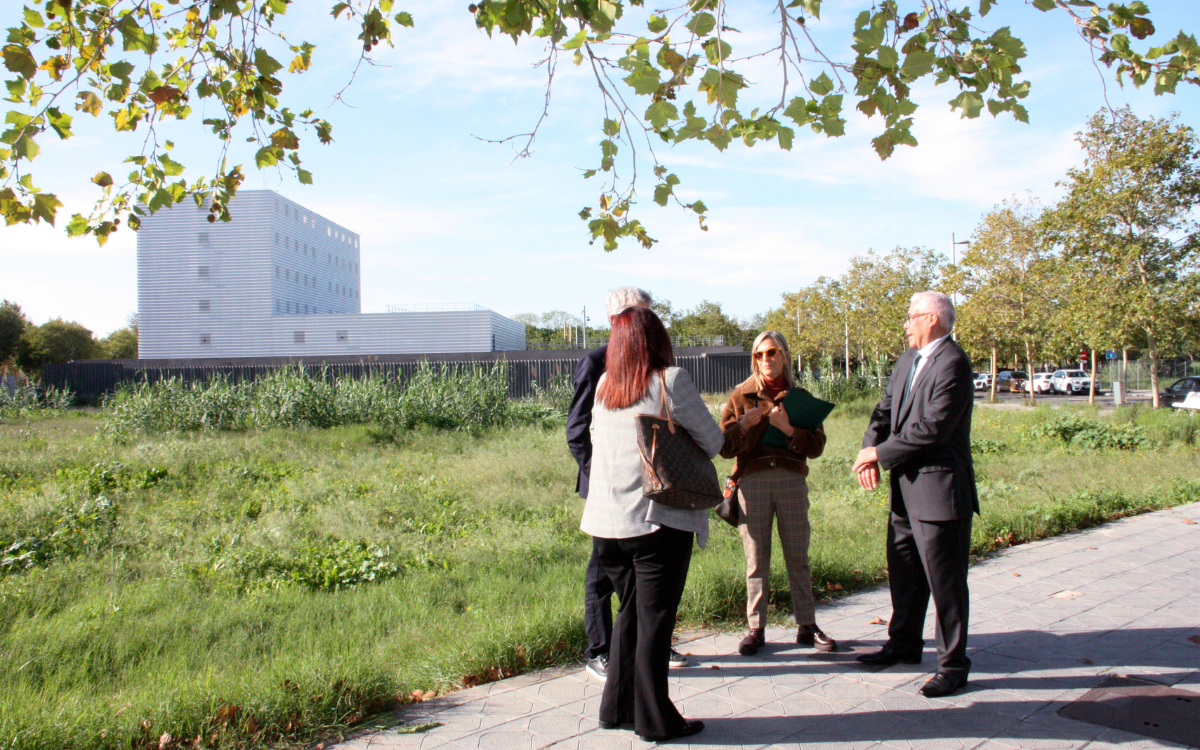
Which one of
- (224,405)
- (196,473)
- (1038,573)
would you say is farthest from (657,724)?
(224,405)

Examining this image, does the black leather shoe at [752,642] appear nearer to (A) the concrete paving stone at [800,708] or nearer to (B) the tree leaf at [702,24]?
(A) the concrete paving stone at [800,708]

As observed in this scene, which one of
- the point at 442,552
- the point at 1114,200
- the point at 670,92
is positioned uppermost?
the point at 1114,200

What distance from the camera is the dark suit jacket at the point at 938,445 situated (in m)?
3.85

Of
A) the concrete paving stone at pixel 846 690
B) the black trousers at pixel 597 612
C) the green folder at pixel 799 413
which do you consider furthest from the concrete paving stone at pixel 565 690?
the green folder at pixel 799 413

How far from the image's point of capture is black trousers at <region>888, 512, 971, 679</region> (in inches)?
150

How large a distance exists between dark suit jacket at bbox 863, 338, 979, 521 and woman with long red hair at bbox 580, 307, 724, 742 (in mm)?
1235

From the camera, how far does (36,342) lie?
2265 inches

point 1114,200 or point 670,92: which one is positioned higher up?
point 1114,200

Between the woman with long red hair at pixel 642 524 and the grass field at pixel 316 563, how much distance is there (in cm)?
104

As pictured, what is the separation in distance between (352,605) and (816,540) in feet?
13.3

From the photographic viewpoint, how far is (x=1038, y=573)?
591cm

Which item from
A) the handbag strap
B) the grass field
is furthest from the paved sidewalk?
the handbag strap

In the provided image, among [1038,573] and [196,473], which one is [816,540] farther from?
[196,473]

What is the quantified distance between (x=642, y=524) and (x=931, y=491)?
1.66 metres
